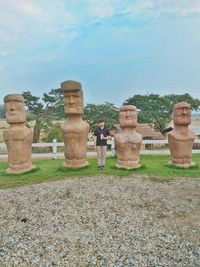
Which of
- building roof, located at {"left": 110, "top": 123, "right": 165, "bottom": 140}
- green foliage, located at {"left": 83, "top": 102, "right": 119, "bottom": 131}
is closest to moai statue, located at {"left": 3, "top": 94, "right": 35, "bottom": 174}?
building roof, located at {"left": 110, "top": 123, "right": 165, "bottom": 140}

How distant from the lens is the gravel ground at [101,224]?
184 inches

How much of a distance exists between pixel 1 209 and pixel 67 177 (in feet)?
10.7

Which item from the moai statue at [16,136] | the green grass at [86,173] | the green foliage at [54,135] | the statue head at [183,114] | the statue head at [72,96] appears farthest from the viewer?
the green foliage at [54,135]

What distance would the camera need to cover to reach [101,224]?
5.89m

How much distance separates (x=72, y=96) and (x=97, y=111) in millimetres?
15469

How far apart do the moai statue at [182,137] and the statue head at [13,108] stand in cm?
494

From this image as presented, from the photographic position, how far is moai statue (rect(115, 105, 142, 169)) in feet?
35.5

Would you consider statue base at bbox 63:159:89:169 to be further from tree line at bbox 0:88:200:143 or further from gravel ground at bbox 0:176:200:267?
tree line at bbox 0:88:200:143

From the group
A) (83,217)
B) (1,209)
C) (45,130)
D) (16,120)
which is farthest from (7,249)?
(45,130)

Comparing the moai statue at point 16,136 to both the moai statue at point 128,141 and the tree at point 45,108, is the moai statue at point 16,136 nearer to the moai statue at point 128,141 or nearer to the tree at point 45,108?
the moai statue at point 128,141

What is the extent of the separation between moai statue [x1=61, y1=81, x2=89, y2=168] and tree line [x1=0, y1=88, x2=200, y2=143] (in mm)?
11026

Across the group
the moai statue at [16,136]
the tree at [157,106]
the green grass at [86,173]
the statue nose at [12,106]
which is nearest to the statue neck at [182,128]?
the green grass at [86,173]

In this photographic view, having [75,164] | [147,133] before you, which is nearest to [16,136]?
[75,164]

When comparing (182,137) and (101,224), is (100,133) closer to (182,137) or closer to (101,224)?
(182,137)
